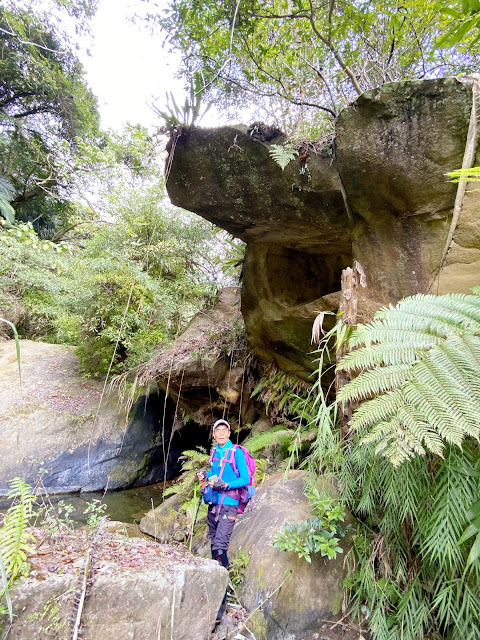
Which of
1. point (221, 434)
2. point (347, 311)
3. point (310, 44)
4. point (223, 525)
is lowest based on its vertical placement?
point (223, 525)

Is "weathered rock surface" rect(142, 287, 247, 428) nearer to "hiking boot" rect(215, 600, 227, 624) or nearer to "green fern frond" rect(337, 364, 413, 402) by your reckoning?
"hiking boot" rect(215, 600, 227, 624)

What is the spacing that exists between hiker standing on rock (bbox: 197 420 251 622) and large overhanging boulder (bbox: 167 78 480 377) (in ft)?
6.95

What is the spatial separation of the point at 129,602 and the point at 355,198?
417 cm

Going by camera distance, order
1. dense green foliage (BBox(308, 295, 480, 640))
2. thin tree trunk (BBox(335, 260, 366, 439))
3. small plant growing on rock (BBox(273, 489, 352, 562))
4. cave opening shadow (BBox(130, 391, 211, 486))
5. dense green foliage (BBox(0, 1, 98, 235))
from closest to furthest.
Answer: dense green foliage (BBox(308, 295, 480, 640)) → small plant growing on rock (BBox(273, 489, 352, 562)) → thin tree trunk (BBox(335, 260, 366, 439)) → cave opening shadow (BBox(130, 391, 211, 486)) → dense green foliage (BBox(0, 1, 98, 235))

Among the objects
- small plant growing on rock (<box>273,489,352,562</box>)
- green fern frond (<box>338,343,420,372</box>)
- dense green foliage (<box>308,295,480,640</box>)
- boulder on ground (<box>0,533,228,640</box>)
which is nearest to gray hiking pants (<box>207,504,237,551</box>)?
small plant growing on rock (<box>273,489,352,562</box>)

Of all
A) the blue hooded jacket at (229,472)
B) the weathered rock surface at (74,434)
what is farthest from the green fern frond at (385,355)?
the weathered rock surface at (74,434)

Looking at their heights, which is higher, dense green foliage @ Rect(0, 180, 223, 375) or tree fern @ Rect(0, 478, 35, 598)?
dense green foliage @ Rect(0, 180, 223, 375)

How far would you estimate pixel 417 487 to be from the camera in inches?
90.7

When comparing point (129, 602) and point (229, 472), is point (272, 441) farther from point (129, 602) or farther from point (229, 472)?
point (129, 602)

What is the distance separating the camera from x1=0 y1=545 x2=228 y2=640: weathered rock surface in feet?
5.41

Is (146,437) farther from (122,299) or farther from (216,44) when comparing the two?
(216,44)

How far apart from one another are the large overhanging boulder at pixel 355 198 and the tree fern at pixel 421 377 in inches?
58.9

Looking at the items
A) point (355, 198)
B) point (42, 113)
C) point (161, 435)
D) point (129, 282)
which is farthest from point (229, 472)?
point (42, 113)

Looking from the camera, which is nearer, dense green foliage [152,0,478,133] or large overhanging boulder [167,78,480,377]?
large overhanging boulder [167,78,480,377]
